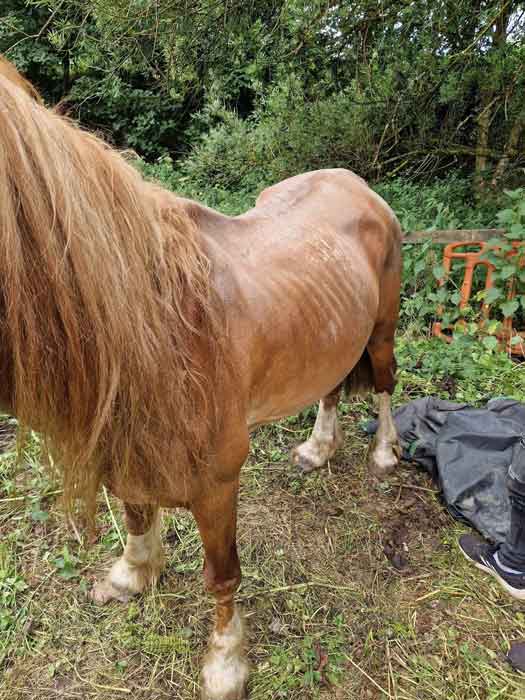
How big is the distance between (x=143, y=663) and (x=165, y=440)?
1.09m

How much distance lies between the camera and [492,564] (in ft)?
6.12

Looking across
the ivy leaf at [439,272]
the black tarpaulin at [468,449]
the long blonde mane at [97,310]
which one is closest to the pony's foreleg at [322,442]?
the black tarpaulin at [468,449]

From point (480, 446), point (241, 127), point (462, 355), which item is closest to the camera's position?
point (480, 446)

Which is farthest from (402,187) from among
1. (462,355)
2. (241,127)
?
(462,355)

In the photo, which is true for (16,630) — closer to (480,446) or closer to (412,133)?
(480,446)

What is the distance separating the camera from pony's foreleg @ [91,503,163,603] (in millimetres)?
1693

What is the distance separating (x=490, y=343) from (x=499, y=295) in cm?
38

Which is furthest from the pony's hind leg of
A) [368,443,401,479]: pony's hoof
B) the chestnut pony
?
the chestnut pony

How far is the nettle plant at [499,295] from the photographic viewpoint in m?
3.29

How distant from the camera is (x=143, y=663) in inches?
60.5

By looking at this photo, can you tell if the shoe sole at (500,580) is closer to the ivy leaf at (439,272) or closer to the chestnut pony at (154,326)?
the chestnut pony at (154,326)

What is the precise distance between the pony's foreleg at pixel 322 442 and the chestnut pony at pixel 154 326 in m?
0.67

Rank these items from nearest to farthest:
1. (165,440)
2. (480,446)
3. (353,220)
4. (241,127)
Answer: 1. (165,440)
2. (353,220)
3. (480,446)
4. (241,127)

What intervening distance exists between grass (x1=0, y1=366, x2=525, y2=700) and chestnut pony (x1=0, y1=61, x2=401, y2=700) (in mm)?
139
